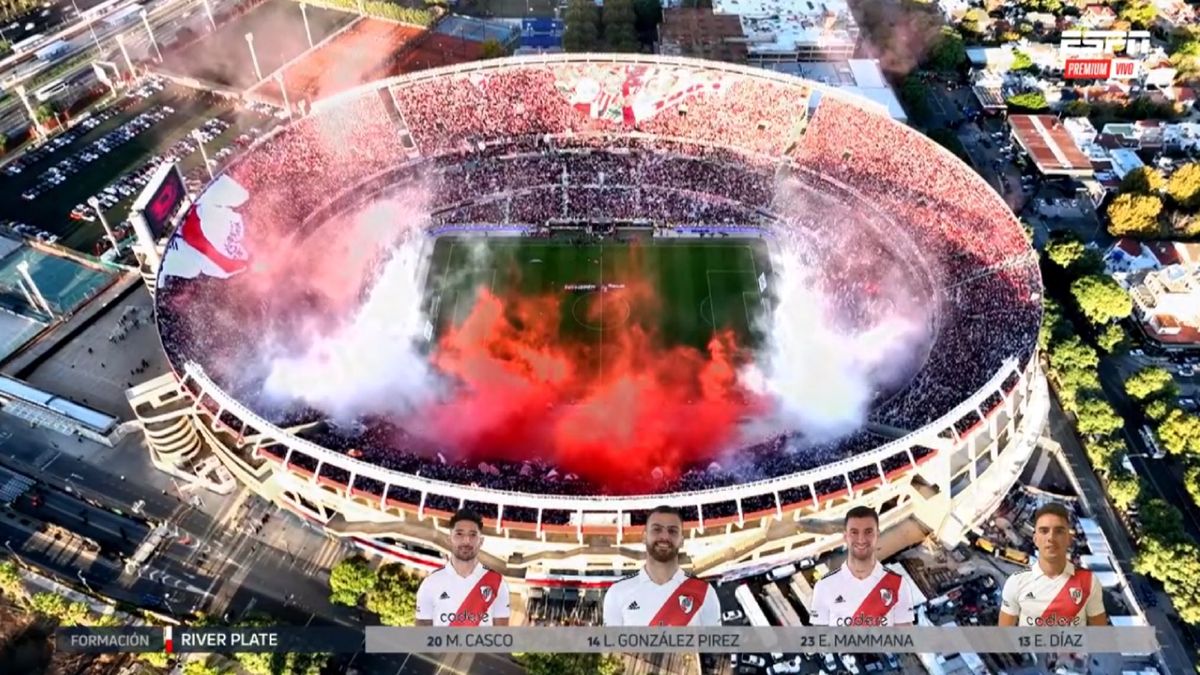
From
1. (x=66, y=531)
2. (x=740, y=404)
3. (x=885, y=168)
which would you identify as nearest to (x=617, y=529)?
(x=740, y=404)

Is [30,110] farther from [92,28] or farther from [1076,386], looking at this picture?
[1076,386]

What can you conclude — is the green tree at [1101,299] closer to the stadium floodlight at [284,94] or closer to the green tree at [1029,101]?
the green tree at [1029,101]

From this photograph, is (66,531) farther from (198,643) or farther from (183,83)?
(183,83)

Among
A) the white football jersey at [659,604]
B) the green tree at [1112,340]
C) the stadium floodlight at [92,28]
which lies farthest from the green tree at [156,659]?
the stadium floodlight at [92,28]

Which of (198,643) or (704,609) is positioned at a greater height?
(704,609)

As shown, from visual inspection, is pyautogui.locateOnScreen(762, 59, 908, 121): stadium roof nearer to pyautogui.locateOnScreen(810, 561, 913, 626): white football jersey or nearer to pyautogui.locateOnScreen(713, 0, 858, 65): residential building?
pyautogui.locateOnScreen(713, 0, 858, 65): residential building

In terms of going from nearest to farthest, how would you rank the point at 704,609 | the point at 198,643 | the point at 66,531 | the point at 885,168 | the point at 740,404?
the point at 704,609, the point at 198,643, the point at 66,531, the point at 740,404, the point at 885,168

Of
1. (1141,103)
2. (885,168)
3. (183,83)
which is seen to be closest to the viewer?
(885,168)
